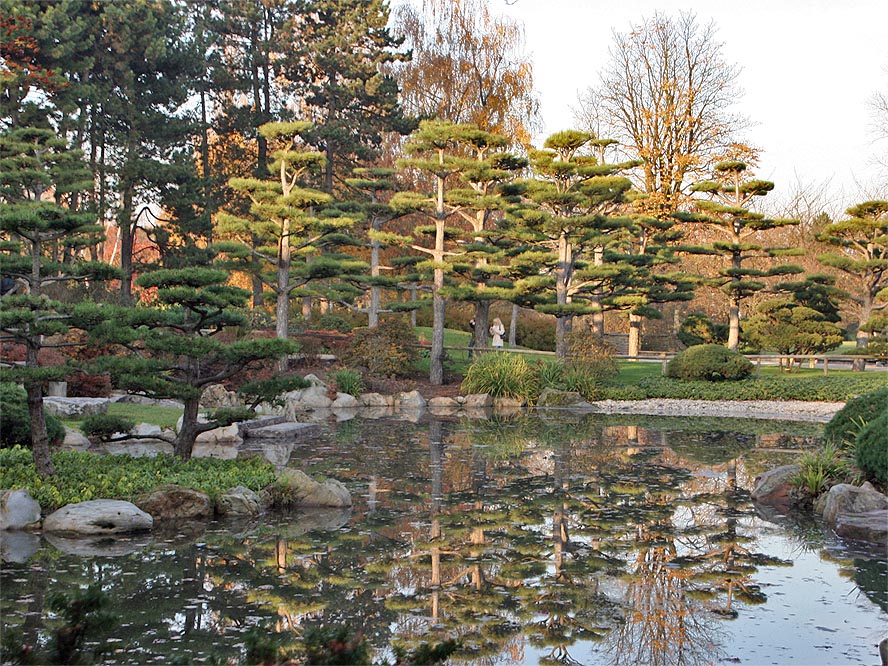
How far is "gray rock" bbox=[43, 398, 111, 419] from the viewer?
12883 millimetres

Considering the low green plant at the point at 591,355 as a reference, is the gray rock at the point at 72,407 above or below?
below

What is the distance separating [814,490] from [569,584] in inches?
160

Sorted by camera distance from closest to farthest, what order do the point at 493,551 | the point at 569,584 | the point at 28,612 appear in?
the point at 28,612, the point at 569,584, the point at 493,551

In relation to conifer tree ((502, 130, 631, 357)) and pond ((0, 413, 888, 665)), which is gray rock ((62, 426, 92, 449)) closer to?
pond ((0, 413, 888, 665))

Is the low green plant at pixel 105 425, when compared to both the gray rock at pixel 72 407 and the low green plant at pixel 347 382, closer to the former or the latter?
the gray rock at pixel 72 407

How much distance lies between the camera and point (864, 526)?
748 cm

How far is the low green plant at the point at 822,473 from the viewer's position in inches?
346

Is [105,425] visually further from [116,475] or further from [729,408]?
[729,408]

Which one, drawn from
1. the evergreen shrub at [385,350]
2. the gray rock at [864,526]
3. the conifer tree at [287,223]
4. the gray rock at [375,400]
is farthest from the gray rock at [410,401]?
the gray rock at [864,526]

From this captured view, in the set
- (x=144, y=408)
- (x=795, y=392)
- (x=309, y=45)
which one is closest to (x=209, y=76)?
(x=309, y=45)

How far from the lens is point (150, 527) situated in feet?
23.8

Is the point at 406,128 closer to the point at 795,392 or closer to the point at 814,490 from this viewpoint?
the point at 795,392

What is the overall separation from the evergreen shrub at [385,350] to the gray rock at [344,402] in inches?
103

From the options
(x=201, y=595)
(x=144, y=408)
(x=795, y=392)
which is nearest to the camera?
(x=201, y=595)
